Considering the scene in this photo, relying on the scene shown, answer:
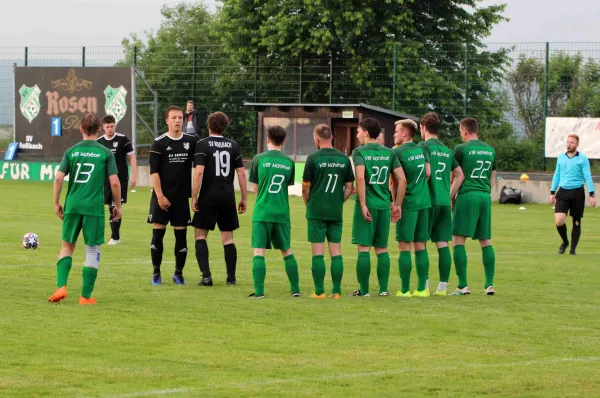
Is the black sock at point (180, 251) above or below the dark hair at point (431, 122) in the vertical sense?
below

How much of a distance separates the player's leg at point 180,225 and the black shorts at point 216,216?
168mm

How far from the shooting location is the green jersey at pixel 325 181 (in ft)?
41.4

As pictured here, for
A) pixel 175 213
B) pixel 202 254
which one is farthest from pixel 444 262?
pixel 175 213

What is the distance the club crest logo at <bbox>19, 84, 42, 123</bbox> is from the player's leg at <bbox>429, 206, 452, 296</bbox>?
2954 cm

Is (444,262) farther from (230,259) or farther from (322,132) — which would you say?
(230,259)

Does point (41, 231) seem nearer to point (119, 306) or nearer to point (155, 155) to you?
point (155, 155)

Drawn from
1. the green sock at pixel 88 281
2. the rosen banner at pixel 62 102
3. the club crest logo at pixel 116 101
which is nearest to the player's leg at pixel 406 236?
the green sock at pixel 88 281

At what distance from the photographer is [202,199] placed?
13.3 meters

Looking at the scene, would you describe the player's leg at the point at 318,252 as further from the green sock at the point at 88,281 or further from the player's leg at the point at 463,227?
the green sock at the point at 88,281

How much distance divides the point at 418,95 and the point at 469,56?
2.28 m

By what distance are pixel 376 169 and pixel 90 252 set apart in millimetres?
3251

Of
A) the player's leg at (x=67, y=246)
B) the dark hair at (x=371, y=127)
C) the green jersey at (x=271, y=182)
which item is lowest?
the player's leg at (x=67, y=246)

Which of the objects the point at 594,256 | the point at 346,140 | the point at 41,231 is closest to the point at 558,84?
the point at 346,140

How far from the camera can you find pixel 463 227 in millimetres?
13398
